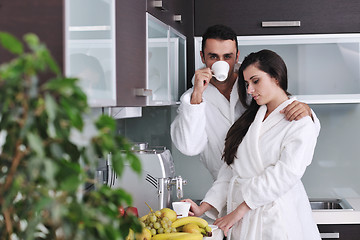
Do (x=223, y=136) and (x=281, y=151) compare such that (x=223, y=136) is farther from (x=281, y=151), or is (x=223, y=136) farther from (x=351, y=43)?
(x=351, y=43)

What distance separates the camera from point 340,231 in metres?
2.85

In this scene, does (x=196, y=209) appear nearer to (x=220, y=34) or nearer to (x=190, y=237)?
(x=190, y=237)

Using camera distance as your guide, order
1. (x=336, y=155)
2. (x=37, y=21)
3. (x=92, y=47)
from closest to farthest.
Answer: (x=37, y=21) → (x=92, y=47) → (x=336, y=155)

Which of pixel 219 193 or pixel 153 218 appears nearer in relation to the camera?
pixel 153 218

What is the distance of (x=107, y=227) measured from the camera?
2.68 ft

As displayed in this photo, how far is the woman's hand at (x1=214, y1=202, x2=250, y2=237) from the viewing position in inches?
90.2

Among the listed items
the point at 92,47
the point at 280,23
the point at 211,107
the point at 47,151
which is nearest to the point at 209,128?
the point at 211,107

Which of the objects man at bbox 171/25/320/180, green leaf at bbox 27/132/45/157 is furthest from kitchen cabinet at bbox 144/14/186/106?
green leaf at bbox 27/132/45/157

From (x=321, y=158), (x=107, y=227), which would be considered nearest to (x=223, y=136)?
(x=321, y=158)

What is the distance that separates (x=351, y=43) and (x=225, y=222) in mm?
1344

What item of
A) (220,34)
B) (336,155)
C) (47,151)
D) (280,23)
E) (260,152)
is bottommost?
(336,155)

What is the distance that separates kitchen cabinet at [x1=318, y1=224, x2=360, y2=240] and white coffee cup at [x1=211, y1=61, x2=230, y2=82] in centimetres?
Result: 99

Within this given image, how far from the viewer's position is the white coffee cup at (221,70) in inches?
96.0

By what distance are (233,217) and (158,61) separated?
28.2 inches
